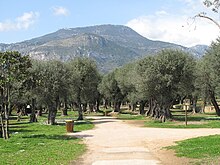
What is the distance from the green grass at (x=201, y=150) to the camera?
17.0 meters

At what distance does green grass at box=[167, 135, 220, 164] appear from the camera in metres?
17.0

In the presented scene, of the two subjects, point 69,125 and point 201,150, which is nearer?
point 201,150

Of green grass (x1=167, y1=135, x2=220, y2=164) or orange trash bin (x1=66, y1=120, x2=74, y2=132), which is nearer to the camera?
green grass (x1=167, y1=135, x2=220, y2=164)

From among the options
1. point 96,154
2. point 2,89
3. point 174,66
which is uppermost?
point 174,66

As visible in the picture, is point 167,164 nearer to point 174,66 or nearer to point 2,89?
point 2,89

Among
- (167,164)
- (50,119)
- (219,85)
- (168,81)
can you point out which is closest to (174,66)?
(168,81)

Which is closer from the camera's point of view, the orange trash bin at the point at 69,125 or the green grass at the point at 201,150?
the green grass at the point at 201,150

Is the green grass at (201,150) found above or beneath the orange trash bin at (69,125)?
beneath

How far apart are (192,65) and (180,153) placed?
31494mm

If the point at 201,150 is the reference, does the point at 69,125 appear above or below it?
above

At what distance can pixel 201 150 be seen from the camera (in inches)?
775

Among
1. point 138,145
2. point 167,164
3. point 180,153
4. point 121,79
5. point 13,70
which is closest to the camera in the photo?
point 167,164

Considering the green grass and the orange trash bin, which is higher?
the orange trash bin

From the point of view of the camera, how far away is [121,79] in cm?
7994
